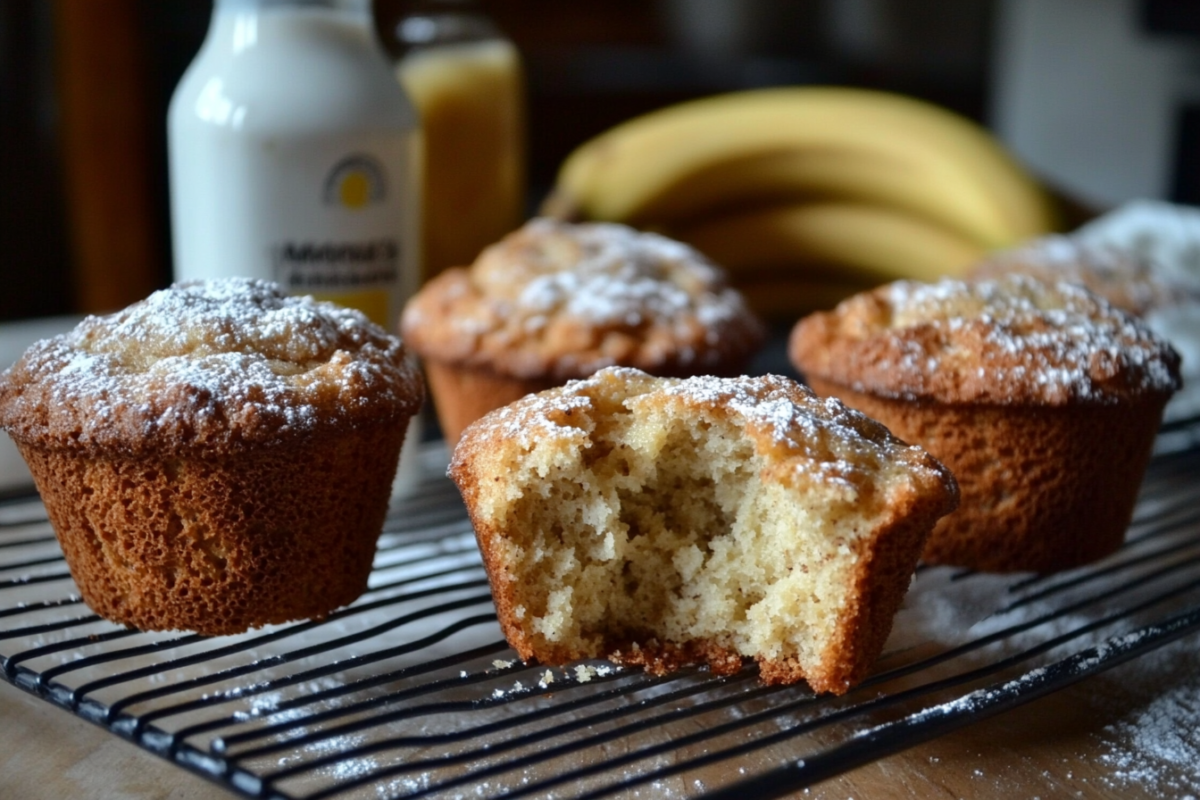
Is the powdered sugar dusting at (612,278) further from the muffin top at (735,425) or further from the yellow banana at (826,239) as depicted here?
the yellow banana at (826,239)

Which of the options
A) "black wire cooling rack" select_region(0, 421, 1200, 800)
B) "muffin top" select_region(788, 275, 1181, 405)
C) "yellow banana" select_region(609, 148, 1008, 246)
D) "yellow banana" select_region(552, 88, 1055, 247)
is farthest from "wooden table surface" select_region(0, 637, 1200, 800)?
"yellow banana" select_region(609, 148, 1008, 246)

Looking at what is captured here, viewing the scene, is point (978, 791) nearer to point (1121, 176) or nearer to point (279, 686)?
point (279, 686)

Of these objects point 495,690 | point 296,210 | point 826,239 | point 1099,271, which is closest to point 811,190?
point 826,239

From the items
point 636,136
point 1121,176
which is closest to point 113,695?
point 636,136

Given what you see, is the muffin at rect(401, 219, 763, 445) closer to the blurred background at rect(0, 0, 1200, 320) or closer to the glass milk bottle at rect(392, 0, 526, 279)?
the glass milk bottle at rect(392, 0, 526, 279)

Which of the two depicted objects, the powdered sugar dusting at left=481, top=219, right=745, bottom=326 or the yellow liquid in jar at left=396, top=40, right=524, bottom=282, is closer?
the powdered sugar dusting at left=481, top=219, right=745, bottom=326

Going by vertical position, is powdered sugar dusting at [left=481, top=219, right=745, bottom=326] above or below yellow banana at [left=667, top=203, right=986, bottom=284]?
above

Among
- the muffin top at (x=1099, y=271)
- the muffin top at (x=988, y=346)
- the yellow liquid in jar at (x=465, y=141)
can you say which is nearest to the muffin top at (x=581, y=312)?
the muffin top at (x=988, y=346)
